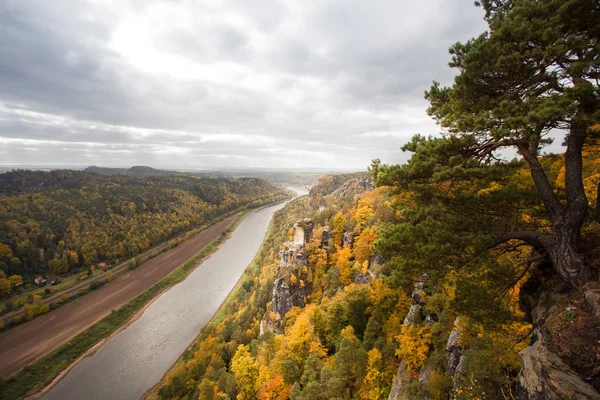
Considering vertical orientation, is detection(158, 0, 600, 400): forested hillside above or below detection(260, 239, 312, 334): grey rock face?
above

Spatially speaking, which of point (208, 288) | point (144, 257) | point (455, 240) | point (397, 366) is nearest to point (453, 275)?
point (455, 240)

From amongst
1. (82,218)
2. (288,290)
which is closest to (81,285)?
(82,218)

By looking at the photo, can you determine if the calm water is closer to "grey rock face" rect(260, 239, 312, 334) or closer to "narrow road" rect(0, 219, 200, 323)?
"grey rock face" rect(260, 239, 312, 334)

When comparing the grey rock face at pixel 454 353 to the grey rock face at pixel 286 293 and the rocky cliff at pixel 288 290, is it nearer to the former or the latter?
the rocky cliff at pixel 288 290

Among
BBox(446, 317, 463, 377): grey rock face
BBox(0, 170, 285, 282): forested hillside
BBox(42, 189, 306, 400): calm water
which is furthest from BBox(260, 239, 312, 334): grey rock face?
BBox(0, 170, 285, 282): forested hillside

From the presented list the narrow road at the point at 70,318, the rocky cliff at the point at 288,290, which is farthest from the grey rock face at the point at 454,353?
the narrow road at the point at 70,318

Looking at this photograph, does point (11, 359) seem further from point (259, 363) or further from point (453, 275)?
point (453, 275)
